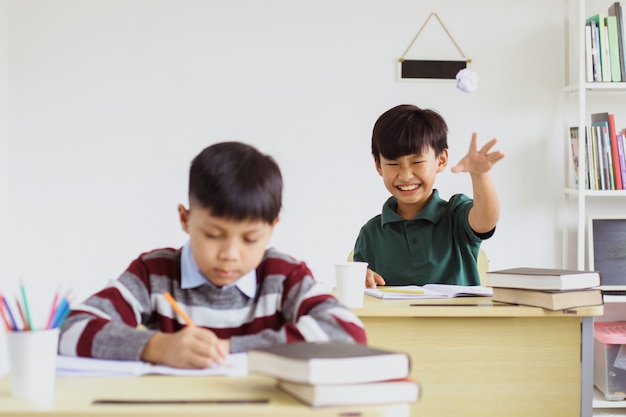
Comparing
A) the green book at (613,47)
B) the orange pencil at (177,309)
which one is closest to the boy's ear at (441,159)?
the green book at (613,47)

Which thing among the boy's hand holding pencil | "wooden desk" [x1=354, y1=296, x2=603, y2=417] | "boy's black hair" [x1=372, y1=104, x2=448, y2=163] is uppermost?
"boy's black hair" [x1=372, y1=104, x2=448, y2=163]

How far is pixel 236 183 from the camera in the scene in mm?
1433

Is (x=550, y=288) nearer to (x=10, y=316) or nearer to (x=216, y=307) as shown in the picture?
(x=216, y=307)

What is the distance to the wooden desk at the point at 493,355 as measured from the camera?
2045 millimetres

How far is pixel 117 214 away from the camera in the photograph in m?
4.00

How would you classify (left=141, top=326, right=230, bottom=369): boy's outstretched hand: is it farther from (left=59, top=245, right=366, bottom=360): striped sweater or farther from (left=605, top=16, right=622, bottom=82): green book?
(left=605, top=16, right=622, bottom=82): green book

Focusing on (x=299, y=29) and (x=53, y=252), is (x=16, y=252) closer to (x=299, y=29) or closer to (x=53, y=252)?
(x=53, y=252)

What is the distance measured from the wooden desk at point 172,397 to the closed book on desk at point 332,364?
35 millimetres

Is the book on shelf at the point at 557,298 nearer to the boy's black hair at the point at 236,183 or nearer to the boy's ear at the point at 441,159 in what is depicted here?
the boy's ear at the point at 441,159

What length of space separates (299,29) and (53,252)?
4.92ft

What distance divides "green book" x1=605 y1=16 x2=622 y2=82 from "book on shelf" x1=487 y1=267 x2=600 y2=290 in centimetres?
188

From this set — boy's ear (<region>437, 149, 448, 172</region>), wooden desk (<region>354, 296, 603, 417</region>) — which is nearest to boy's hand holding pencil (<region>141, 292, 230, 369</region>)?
wooden desk (<region>354, 296, 603, 417</region>)

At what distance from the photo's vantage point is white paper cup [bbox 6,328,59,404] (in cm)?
117

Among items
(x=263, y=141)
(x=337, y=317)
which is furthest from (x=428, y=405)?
(x=263, y=141)
